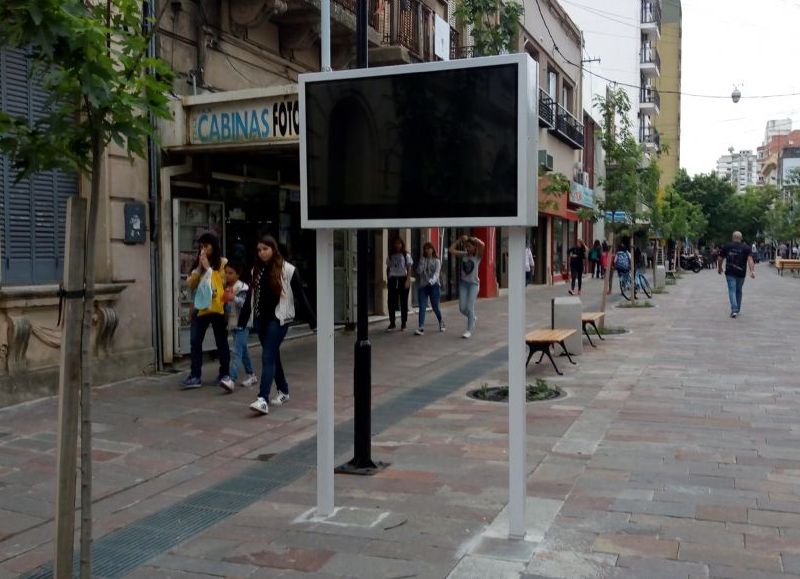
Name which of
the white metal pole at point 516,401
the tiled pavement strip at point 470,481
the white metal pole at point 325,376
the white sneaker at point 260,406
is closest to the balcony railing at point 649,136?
the tiled pavement strip at point 470,481

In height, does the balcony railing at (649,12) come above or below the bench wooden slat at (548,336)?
above

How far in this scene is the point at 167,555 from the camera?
441cm

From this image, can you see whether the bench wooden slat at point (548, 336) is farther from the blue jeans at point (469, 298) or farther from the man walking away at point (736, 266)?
the man walking away at point (736, 266)

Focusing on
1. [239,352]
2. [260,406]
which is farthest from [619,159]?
[260,406]

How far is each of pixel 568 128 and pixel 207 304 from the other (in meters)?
24.4

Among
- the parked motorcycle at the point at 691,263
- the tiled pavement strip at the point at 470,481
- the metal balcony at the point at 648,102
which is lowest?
the tiled pavement strip at the point at 470,481

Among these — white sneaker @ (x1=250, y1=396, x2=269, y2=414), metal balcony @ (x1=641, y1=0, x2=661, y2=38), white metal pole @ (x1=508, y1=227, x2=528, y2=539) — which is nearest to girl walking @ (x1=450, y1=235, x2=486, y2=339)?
white sneaker @ (x1=250, y1=396, x2=269, y2=414)

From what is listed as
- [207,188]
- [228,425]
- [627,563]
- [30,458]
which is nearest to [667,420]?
[627,563]

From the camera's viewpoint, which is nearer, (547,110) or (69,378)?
(69,378)

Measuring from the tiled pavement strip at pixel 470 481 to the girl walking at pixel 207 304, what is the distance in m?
0.41

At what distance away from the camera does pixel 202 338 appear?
9.05 metres

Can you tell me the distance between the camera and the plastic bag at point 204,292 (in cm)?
886

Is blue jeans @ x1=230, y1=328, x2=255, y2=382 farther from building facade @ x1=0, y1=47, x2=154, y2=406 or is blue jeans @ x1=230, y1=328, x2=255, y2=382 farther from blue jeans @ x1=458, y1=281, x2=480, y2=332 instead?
blue jeans @ x1=458, y1=281, x2=480, y2=332

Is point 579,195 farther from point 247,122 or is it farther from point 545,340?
point 247,122
